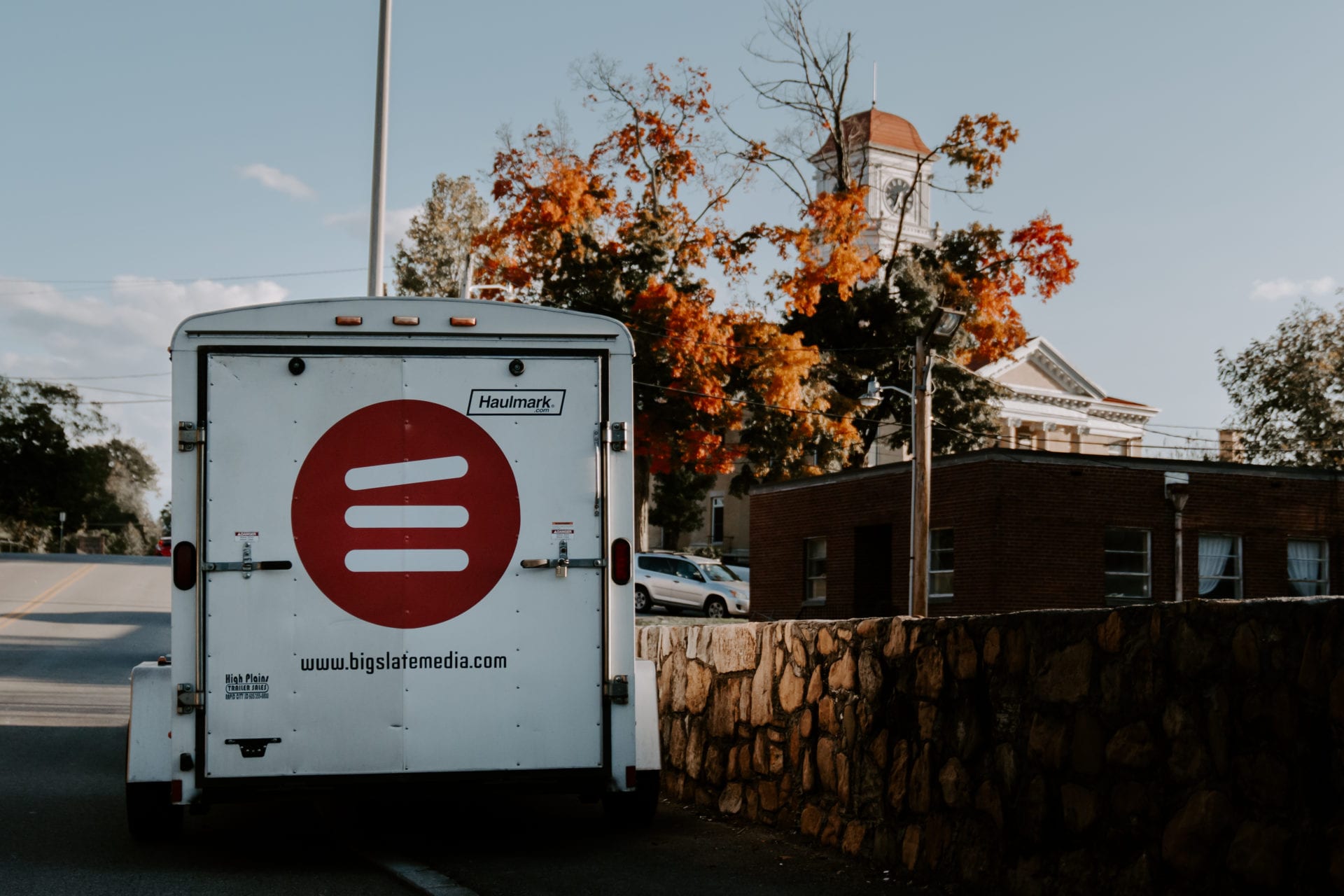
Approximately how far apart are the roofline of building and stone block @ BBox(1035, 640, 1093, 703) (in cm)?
2563

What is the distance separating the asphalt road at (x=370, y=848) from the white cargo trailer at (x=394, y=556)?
1.45 feet

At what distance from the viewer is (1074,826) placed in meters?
5.33

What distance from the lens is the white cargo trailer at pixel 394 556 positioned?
6664 millimetres

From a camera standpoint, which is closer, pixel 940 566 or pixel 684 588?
pixel 940 566

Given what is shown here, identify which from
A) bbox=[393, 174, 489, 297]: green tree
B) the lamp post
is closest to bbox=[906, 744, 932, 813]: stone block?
the lamp post

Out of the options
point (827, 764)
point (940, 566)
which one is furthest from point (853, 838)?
point (940, 566)

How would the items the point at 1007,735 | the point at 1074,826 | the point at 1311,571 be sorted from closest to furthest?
the point at 1074,826 → the point at 1007,735 → the point at 1311,571

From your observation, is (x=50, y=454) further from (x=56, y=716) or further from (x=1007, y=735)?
(x=1007, y=735)

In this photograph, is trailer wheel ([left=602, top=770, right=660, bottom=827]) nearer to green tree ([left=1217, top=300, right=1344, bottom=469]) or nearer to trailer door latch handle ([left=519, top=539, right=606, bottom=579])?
trailer door latch handle ([left=519, top=539, right=606, bottom=579])

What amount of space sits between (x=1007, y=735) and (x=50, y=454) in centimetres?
9041

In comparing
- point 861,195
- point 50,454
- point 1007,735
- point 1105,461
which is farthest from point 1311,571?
point 50,454

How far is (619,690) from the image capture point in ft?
22.7

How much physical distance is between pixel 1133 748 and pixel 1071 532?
28.2 metres

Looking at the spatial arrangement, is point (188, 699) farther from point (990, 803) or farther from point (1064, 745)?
point (1064, 745)
